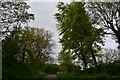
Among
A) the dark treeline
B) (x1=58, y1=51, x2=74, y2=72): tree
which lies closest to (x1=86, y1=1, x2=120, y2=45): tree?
the dark treeline

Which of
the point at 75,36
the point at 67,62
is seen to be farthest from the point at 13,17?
the point at 67,62

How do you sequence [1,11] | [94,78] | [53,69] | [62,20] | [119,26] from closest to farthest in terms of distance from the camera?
[94,78] → [1,11] → [119,26] → [62,20] → [53,69]

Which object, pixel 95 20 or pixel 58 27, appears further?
pixel 58 27

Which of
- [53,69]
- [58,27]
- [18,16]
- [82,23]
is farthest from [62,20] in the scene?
[53,69]

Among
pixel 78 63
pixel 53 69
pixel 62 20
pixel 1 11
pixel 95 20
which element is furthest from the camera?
pixel 53 69

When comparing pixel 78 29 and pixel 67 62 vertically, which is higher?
pixel 78 29

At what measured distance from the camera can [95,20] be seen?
14422 mm

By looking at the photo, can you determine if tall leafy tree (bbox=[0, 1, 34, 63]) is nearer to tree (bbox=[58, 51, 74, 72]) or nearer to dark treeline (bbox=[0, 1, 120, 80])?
dark treeline (bbox=[0, 1, 120, 80])

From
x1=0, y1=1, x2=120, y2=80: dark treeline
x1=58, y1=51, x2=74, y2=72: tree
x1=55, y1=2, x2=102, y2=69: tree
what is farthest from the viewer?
x1=58, y1=51, x2=74, y2=72: tree

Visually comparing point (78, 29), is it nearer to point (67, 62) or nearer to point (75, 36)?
point (75, 36)

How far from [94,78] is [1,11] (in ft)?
35.3

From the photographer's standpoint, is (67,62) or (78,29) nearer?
(78,29)

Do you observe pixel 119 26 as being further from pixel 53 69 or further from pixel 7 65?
pixel 53 69

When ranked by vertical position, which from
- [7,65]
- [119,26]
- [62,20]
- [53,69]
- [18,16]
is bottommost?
[53,69]
